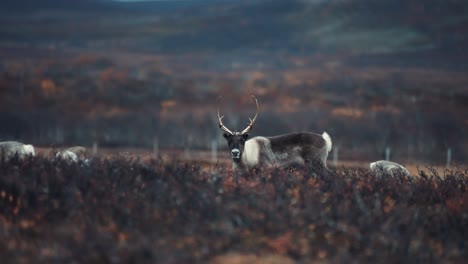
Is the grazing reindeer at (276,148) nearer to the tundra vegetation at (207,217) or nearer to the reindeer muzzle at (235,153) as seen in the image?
the reindeer muzzle at (235,153)

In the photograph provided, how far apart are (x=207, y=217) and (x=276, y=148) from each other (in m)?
8.55

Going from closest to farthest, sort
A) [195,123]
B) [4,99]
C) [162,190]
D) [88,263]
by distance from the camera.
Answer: [88,263]
[162,190]
[195,123]
[4,99]

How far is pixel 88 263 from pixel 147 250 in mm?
577

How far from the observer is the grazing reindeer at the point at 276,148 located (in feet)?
54.1

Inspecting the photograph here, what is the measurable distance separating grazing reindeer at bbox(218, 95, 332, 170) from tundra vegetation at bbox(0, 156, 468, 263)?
5.50m

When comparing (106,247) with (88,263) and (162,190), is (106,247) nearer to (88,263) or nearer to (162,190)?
(88,263)

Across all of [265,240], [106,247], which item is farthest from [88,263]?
[265,240]

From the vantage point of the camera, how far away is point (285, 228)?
27.1 feet

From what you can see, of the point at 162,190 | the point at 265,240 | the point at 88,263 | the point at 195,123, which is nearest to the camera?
the point at 88,263

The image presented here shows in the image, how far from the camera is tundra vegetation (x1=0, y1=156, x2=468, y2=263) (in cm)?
753

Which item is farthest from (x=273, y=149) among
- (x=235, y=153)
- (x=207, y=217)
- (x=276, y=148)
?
(x=207, y=217)

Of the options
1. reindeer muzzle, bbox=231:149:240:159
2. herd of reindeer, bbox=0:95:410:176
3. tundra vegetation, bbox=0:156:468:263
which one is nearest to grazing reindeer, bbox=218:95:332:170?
herd of reindeer, bbox=0:95:410:176

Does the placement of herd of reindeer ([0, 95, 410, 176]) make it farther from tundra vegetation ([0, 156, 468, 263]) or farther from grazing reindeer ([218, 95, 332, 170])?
tundra vegetation ([0, 156, 468, 263])

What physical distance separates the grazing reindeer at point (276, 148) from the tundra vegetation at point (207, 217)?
5501 mm
